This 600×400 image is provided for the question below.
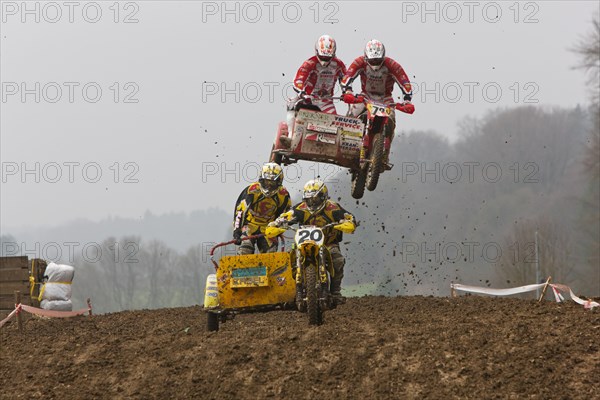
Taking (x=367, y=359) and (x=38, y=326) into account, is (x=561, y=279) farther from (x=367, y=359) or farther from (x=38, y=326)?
(x=367, y=359)

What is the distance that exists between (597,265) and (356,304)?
102 ft

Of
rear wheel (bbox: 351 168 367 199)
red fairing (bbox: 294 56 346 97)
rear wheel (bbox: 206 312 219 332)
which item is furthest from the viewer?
rear wheel (bbox: 351 168 367 199)

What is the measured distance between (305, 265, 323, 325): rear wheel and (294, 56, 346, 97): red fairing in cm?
550

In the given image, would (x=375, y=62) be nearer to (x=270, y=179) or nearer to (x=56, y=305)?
(x=270, y=179)

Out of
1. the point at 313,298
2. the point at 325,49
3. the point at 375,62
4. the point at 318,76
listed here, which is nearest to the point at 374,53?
the point at 375,62

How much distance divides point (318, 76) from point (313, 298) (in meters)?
5.95

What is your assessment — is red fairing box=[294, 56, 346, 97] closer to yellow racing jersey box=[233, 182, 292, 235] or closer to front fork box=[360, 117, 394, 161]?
front fork box=[360, 117, 394, 161]

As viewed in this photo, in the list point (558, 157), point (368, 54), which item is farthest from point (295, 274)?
point (558, 157)

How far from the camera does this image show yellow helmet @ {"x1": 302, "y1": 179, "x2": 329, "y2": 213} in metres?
13.0

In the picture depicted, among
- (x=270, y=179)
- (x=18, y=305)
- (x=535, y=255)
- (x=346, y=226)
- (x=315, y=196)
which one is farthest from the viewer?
(x=535, y=255)

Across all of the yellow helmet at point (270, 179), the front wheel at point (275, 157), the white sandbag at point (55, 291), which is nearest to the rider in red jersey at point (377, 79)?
the front wheel at point (275, 157)

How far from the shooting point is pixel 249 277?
1265cm

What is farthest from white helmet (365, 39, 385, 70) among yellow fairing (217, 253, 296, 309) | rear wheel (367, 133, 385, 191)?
yellow fairing (217, 253, 296, 309)

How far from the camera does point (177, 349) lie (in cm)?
1199
